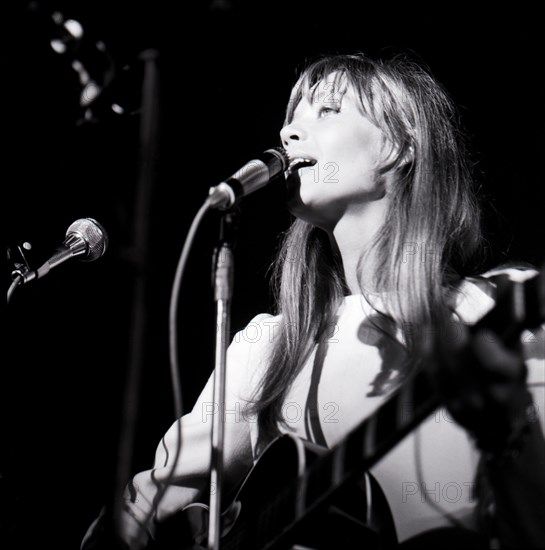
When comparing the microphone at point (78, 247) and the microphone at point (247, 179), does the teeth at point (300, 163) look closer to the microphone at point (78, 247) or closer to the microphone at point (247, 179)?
the microphone at point (247, 179)

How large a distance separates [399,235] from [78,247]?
884 millimetres

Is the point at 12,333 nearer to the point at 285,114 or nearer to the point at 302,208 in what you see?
the point at 302,208

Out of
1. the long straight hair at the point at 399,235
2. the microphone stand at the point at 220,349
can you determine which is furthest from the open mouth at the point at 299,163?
the microphone stand at the point at 220,349

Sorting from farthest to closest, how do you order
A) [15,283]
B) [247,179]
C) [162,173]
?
[162,173], [15,283], [247,179]

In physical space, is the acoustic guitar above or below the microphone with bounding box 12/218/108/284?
below

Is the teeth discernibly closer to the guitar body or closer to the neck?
the neck

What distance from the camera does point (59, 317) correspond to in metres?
2.09

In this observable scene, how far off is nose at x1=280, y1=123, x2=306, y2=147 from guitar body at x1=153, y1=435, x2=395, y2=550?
0.88 m

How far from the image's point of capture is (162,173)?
7.23 feet

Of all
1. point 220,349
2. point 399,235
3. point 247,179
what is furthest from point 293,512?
point 399,235

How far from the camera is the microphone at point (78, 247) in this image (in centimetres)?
160

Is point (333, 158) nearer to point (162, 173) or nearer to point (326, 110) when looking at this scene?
point (326, 110)

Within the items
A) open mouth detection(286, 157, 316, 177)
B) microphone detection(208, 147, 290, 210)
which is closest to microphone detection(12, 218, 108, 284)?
microphone detection(208, 147, 290, 210)

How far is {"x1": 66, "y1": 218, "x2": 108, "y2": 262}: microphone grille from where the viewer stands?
1.63 meters
